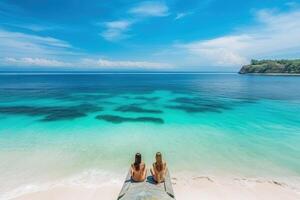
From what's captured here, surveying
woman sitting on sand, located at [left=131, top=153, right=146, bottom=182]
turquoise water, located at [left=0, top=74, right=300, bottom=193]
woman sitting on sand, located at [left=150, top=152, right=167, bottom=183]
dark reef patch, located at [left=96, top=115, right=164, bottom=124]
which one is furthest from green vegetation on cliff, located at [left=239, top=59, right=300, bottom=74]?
woman sitting on sand, located at [left=131, top=153, right=146, bottom=182]

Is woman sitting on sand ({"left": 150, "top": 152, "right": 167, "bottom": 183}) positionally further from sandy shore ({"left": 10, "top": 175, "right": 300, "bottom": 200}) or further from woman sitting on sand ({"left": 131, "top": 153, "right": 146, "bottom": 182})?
sandy shore ({"left": 10, "top": 175, "right": 300, "bottom": 200})

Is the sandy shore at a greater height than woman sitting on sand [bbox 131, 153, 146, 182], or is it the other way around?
woman sitting on sand [bbox 131, 153, 146, 182]

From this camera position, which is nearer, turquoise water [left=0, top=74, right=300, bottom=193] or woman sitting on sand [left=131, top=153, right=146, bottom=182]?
woman sitting on sand [left=131, top=153, right=146, bottom=182]

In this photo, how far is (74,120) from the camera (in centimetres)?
1928

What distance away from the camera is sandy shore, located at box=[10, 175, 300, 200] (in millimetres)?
7801

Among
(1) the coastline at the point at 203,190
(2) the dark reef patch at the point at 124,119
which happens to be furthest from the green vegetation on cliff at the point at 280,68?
(1) the coastline at the point at 203,190

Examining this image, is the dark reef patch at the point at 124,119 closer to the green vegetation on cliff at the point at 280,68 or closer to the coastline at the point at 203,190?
the coastline at the point at 203,190

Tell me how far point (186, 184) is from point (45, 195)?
5.87 m

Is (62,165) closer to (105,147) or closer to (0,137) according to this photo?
(105,147)

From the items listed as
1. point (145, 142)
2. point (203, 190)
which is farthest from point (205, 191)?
point (145, 142)

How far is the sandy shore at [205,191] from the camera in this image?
780 cm

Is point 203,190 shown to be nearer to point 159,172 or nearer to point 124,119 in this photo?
point 159,172

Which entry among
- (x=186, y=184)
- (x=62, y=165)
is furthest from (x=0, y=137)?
(x=186, y=184)

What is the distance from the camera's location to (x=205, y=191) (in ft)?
26.8
